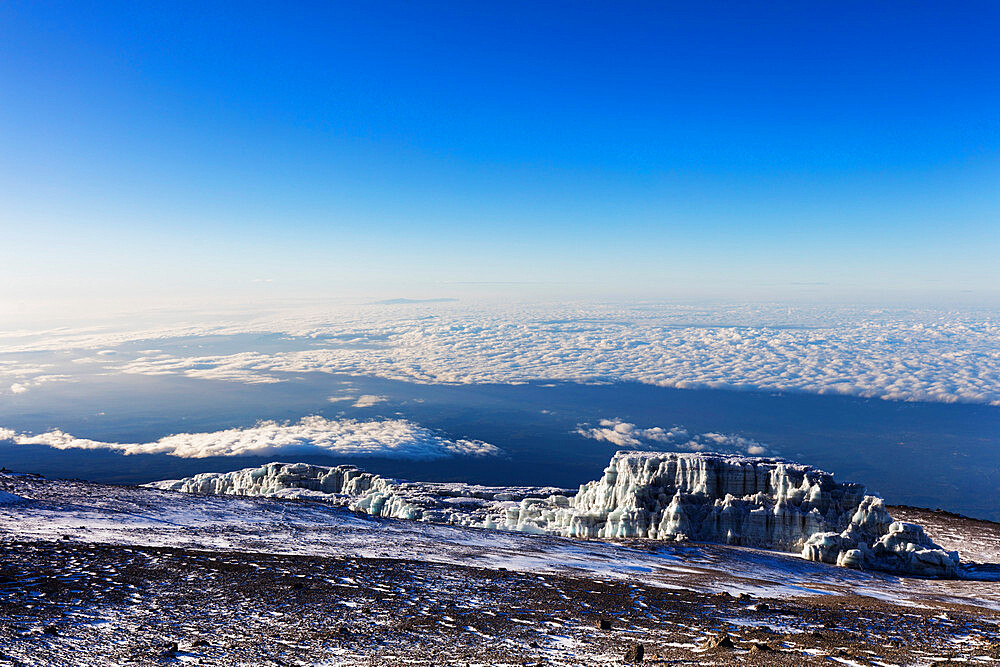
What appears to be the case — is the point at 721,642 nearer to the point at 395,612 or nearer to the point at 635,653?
the point at 635,653

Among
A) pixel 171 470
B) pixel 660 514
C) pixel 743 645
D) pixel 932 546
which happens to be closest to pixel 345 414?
pixel 171 470

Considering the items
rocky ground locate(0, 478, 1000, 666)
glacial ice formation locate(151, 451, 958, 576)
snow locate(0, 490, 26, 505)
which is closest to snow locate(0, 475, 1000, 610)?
rocky ground locate(0, 478, 1000, 666)

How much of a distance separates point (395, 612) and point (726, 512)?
35.3 meters

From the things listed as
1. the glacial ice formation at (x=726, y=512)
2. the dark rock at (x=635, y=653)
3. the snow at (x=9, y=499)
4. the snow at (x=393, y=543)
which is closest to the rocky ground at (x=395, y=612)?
the dark rock at (x=635, y=653)

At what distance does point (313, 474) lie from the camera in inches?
2477

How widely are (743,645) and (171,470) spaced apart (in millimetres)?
149463

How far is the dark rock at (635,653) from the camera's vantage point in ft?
33.3

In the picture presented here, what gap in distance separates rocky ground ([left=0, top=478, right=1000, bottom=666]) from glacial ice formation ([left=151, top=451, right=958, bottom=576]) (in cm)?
1409

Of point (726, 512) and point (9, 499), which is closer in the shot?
point (9, 499)

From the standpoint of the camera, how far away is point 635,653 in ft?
33.8

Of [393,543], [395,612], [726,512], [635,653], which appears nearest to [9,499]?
[393,543]

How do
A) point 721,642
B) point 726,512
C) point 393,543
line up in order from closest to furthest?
point 721,642, point 393,543, point 726,512

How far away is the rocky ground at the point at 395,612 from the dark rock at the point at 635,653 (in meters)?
0.04

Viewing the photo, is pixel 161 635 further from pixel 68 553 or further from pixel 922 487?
pixel 922 487
